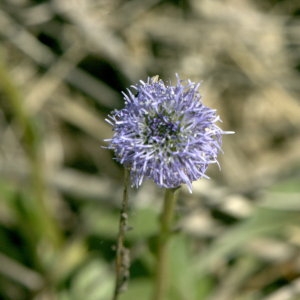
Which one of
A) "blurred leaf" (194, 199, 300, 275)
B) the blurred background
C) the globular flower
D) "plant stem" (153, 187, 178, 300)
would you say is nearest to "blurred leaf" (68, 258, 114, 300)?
the blurred background

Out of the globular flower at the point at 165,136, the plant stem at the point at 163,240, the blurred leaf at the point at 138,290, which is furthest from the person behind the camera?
the blurred leaf at the point at 138,290

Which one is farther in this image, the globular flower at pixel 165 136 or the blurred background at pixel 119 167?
the blurred background at pixel 119 167

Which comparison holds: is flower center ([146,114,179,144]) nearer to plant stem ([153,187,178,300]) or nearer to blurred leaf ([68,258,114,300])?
plant stem ([153,187,178,300])

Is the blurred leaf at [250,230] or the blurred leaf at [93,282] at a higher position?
the blurred leaf at [250,230]

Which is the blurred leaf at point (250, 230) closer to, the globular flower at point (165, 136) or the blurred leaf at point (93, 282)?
the blurred leaf at point (93, 282)

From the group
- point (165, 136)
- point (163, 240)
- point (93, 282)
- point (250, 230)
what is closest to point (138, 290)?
point (93, 282)

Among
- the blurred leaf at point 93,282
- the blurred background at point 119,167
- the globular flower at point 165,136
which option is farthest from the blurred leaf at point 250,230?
the globular flower at point 165,136

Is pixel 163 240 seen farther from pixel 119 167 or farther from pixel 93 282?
pixel 119 167
